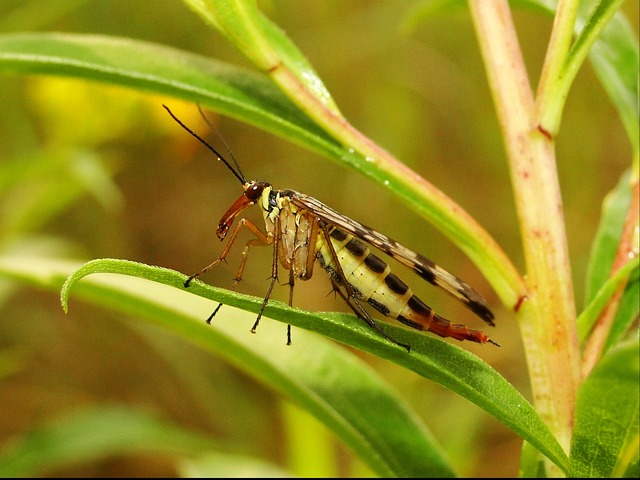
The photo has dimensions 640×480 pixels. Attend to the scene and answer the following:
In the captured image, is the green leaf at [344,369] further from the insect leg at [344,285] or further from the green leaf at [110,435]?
the green leaf at [110,435]

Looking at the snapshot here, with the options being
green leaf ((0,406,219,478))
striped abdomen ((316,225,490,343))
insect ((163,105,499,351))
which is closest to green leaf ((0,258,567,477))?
insect ((163,105,499,351))

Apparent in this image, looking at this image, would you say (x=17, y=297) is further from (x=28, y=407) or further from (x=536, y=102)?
(x=536, y=102)

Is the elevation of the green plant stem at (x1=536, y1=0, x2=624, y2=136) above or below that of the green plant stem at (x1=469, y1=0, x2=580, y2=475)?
above

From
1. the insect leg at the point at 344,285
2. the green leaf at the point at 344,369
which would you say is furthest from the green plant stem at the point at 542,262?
the insect leg at the point at 344,285

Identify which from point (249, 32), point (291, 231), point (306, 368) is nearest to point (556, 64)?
point (249, 32)

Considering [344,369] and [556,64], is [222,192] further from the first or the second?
[556,64]

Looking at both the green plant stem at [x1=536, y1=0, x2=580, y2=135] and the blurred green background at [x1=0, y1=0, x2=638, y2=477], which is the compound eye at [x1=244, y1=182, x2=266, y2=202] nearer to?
the green plant stem at [x1=536, y1=0, x2=580, y2=135]

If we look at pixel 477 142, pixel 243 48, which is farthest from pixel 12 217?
pixel 477 142
